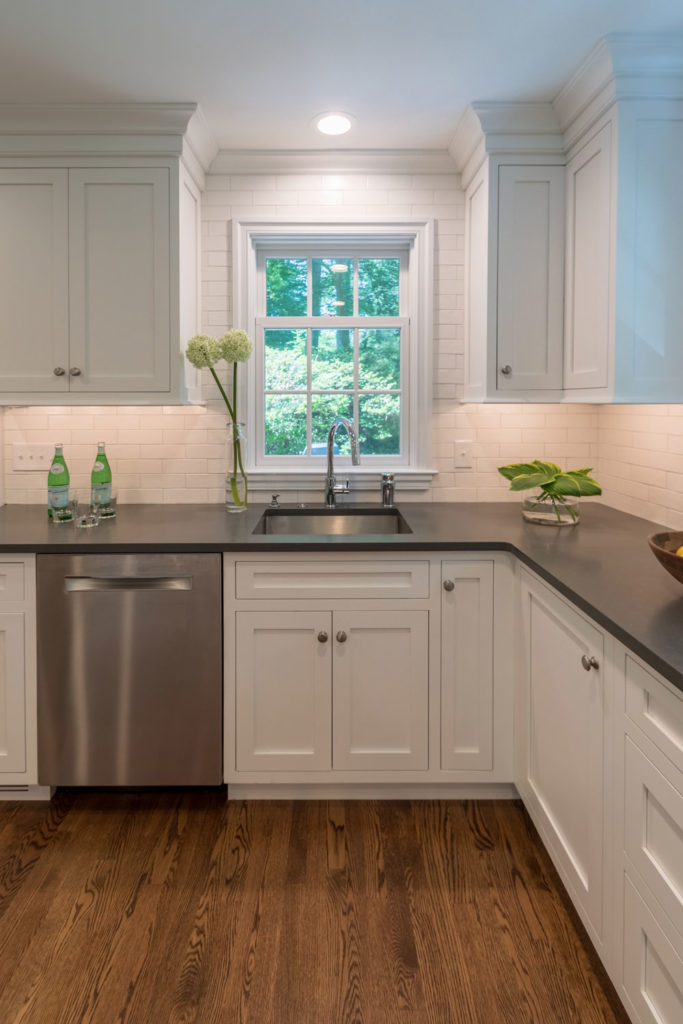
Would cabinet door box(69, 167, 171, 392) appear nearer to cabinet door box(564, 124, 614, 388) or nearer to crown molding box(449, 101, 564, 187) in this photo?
crown molding box(449, 101, 564, 187)

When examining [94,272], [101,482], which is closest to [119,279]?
[94,272]

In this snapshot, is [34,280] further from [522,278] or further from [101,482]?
[522,278]

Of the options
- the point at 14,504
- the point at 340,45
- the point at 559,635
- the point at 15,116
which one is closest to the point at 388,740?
the point at 559,635

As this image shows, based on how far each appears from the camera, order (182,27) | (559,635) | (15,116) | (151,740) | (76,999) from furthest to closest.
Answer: (15,116), (151,740), (182,27), (559,635), (76,999)

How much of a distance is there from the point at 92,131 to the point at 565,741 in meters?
2.56

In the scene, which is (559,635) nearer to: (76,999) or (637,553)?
(637,553)

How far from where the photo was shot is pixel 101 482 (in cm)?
268

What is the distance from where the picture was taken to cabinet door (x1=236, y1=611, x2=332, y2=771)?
2291 millimetres

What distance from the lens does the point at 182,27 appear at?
2.00 meters

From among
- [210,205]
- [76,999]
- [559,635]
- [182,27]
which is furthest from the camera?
[210,205]

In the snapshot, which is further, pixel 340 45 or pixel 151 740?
pixel 151 740

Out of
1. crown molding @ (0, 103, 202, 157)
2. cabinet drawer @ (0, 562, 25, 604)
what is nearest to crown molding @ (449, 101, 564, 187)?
crown molding @ (0, 103, 202, 157)

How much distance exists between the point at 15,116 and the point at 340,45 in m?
1.23

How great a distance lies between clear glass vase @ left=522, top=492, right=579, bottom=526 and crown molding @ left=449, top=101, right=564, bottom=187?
4.10ft
